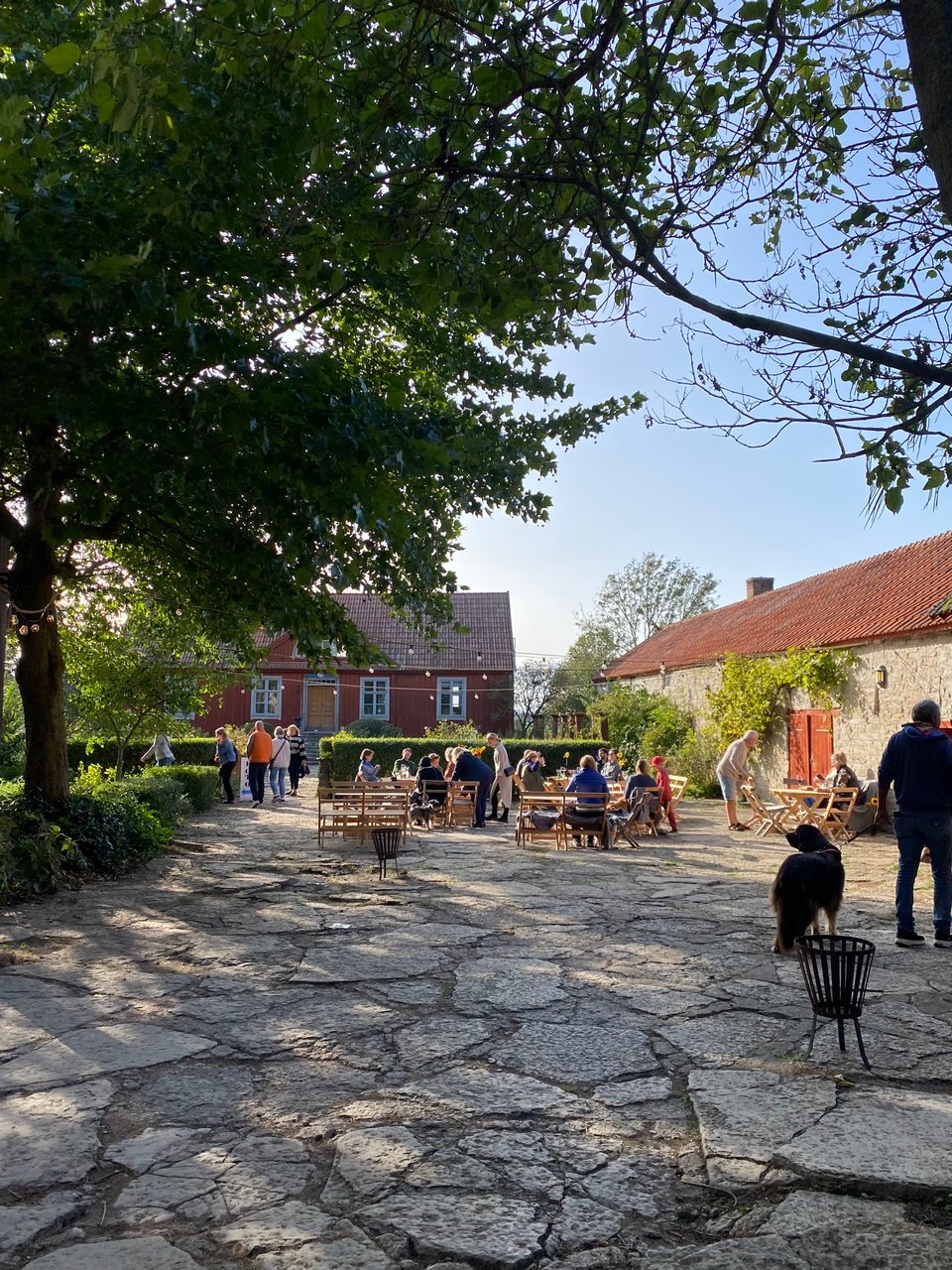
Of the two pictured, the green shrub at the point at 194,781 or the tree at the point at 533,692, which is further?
the tree at the point at 533,692

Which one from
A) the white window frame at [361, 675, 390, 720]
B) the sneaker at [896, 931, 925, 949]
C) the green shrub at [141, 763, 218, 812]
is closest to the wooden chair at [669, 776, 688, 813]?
the green shrub at [141, 763, 218, 812]

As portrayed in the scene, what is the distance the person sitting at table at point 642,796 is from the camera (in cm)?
1504

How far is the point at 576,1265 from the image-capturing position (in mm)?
2975

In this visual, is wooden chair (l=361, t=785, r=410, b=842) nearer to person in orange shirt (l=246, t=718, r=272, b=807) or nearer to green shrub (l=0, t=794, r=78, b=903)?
green shrub (l=0, t=794, r=78, b=903)

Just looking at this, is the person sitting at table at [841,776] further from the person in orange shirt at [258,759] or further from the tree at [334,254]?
the person in orange shirt at [258,759]

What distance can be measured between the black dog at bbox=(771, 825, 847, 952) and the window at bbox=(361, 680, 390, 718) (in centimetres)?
3114

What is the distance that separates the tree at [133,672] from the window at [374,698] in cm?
2001

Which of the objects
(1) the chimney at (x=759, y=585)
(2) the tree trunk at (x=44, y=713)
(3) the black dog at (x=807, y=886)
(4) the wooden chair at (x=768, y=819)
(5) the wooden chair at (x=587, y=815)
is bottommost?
(4) the wooden chair at (x=768, y=819)

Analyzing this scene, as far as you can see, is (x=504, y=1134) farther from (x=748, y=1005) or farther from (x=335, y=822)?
(x=335, y=822)

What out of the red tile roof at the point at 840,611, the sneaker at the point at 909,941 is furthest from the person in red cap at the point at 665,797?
the sneaker at the point at 909,941

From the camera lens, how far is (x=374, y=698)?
37.3 meters

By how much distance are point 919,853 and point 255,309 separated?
23.8 ft

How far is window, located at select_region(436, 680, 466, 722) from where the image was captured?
37281mm

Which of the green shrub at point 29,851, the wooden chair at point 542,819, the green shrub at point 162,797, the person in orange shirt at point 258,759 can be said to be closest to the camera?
the green shrub at point 29,851
